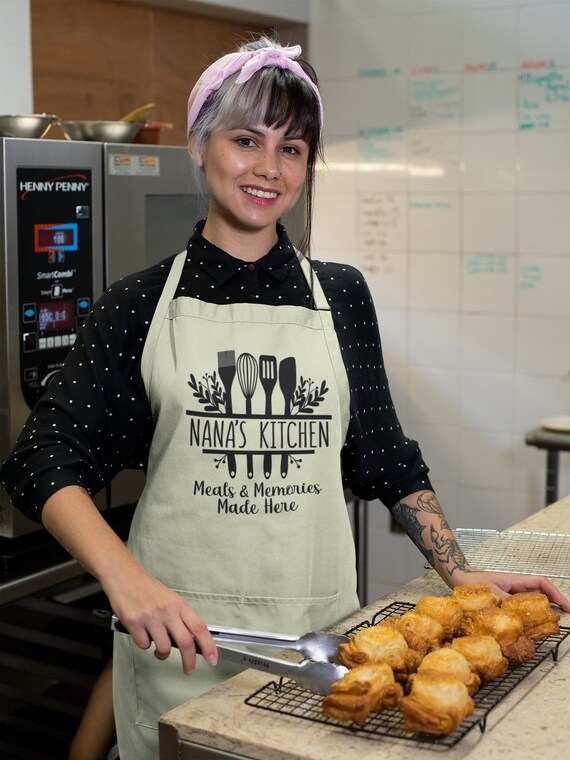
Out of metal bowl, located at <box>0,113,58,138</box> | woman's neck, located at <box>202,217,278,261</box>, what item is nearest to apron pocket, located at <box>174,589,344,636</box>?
woman's neck, located at <box>202,217,278,261</box>

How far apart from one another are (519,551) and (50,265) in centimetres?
106

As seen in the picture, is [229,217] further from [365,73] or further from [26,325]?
[365,73]

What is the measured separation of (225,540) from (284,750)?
49 centimetres

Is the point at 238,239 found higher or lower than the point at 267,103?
lower

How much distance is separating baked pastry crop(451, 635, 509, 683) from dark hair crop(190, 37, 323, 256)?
2.46ft

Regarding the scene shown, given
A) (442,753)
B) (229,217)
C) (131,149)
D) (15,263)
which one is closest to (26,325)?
(15,263)

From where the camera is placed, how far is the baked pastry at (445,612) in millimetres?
1249

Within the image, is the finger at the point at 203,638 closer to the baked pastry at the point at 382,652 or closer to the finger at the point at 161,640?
the finger at the point at 161,640

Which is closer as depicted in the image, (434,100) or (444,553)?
(444,553)

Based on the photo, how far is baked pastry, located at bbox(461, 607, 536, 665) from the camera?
1197 mm

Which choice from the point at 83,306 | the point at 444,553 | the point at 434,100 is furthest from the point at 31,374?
the point at 434,100

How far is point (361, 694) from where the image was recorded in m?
1.04

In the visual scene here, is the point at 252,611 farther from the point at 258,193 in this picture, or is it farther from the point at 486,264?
the point at 486,264

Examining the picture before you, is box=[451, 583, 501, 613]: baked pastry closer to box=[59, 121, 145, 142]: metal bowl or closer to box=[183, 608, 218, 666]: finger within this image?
box=[183, 608, 218, 666]: finger
